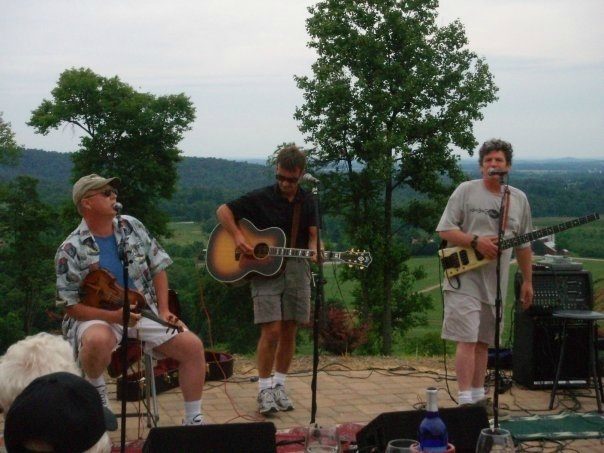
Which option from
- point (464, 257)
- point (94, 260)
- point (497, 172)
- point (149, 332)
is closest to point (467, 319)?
point (464, 257)

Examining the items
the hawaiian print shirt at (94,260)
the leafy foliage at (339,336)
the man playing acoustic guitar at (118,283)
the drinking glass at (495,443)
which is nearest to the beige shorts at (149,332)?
the man playing acoustic guitar at (118,283)

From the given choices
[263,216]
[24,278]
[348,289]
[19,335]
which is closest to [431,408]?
[263,216]

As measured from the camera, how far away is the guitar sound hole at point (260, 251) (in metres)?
5.14

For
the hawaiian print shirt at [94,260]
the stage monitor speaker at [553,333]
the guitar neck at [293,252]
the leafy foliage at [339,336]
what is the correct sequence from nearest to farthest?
1. the hawaiian print shirt at [94,260]
2. the guitar neck at [293,252]
3. the stage monitor speaker at [553,333]
4. the leafy foliage at [339,336]

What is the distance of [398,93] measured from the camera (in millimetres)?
22031

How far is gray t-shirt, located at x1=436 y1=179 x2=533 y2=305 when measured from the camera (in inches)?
192

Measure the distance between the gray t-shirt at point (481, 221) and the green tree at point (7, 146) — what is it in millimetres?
26972

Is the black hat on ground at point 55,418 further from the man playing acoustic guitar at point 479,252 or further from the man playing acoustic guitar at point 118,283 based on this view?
the man playing acoustic guitar at point 479,252

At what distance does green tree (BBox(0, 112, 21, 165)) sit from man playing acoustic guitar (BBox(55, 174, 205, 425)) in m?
26.5

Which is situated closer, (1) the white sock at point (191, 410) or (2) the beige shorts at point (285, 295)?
(1) the white sock at point (191, 410)

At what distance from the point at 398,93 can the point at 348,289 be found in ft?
21.6

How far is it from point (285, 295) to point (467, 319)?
1.19 m

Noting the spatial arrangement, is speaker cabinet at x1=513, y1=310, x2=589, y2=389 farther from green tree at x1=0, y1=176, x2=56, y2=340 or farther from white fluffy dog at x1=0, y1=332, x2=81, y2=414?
green tree at x1=0, y1=176, x2=56, y2=340

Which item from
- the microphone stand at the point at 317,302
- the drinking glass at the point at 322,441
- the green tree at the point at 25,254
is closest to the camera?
the drinking glass at the point at 322,441
